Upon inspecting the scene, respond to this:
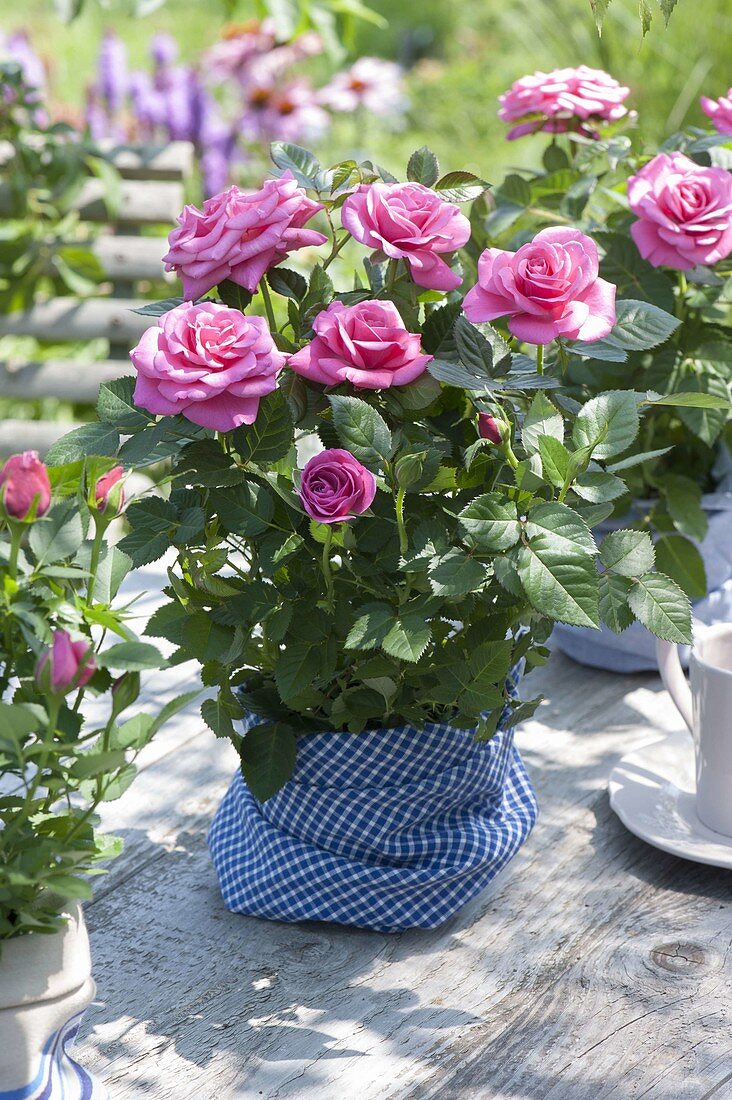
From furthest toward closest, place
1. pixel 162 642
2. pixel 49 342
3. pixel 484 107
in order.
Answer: pixel 484 107 < pixel 49 342 < pixel 162 642

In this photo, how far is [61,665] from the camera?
53 centimetres

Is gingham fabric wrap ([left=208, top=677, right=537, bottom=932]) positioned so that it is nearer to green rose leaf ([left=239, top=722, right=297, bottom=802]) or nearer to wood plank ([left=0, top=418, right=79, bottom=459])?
green rose leaf ([left=239, top=722, right=297, bottom=802])

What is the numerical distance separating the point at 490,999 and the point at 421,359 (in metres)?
0.39

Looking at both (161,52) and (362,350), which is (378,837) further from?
(161,52)

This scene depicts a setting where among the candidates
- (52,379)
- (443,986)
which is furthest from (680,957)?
(52,379)

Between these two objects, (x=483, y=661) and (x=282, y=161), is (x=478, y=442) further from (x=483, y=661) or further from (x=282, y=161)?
(x=282, y=161)

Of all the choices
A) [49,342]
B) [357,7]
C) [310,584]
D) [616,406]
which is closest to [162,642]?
[310,584]

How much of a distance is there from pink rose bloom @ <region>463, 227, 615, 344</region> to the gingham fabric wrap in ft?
0.86

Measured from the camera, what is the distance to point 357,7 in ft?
7.32

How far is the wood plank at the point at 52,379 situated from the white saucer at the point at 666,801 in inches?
81.1

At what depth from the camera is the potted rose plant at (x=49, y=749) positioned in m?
0.55

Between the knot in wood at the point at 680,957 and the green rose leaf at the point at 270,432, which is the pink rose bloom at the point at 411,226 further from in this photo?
the knot in wood at the point at 680,957

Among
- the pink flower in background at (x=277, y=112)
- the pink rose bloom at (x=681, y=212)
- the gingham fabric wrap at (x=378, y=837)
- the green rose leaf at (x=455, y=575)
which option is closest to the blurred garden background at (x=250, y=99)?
the pink flower in background at (x=277, y=112)

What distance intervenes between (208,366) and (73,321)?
218 centimetres
